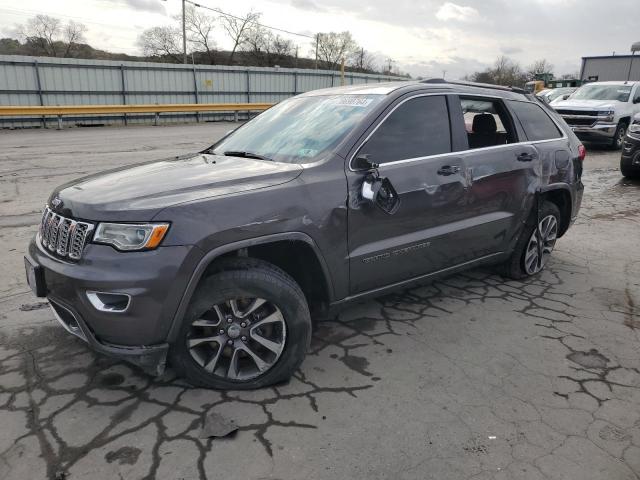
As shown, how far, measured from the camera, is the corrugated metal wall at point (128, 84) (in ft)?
60.8

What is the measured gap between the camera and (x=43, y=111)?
17453mm

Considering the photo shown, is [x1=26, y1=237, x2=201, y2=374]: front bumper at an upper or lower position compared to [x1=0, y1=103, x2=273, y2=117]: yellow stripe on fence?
lower

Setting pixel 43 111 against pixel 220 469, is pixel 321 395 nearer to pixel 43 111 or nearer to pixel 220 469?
pixel 220 469

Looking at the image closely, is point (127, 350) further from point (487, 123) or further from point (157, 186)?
point (487, 123)

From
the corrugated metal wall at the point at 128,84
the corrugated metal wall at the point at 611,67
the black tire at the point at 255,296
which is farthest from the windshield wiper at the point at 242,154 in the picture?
the corrugated metal wall at the point at 611,67

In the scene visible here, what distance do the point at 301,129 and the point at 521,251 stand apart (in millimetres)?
2315

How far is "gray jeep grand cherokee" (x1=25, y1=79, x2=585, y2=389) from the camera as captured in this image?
2.50 metres

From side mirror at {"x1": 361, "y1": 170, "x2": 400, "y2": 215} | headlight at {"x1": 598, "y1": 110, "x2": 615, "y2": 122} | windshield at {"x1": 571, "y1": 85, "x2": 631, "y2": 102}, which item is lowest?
side mirror at {"x1": 361, "y1": 170, "x2": 400, "y2": 215}

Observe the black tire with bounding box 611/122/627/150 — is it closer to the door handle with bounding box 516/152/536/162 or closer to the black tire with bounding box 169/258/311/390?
the door handle with bounding box 516/152/536/162

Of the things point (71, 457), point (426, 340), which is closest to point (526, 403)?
point (426, 340)

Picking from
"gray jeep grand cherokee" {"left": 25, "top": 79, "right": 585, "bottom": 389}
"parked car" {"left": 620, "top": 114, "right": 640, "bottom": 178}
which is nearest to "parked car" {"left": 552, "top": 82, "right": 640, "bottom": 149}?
"parked car" {"left": 620, "top": 114, "right": 640, "bottom": 178}

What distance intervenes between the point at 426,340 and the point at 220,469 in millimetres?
1753

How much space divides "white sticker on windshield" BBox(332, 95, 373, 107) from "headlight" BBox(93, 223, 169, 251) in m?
1.69

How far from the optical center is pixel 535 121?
15.0 feet
